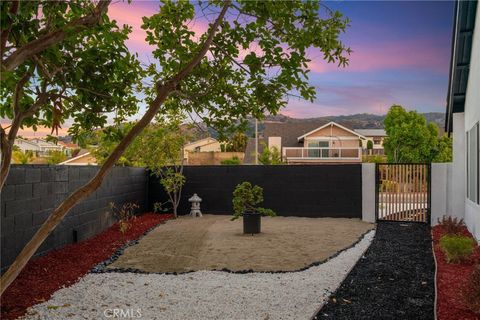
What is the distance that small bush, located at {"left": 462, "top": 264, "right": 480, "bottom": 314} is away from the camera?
4281mm

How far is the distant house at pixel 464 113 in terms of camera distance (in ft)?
26.5

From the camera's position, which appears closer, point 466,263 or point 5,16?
point 5,16

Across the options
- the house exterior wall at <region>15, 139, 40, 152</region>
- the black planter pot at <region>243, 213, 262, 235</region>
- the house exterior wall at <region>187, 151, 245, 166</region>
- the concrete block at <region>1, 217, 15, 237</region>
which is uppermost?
the house exterior wall at <region>187, 151, 245, 166</region>

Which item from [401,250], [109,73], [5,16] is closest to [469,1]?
[401,250]

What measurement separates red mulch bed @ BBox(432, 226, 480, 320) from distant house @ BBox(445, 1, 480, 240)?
4.99 feet

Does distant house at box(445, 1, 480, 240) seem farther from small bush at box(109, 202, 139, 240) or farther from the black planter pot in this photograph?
small bush at box(109, 202, 139, 240)

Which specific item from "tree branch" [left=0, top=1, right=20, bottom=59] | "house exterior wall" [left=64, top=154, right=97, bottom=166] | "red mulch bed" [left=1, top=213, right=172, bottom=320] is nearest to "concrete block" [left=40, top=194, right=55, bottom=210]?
"red mulch bed" [left=1, top=213, right=172, bottom=320]

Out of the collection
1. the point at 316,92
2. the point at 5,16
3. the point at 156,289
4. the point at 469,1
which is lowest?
the point at 156,289

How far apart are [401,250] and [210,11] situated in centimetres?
598

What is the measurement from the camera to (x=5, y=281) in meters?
3.33

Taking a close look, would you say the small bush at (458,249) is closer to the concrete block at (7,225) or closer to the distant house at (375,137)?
the concrete block at (7,225)

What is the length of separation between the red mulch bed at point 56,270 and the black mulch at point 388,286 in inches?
124

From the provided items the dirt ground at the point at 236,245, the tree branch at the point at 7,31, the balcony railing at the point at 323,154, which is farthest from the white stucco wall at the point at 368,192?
the balcony railing at the point at 323,154

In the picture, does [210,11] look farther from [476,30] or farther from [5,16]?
[476,30]
